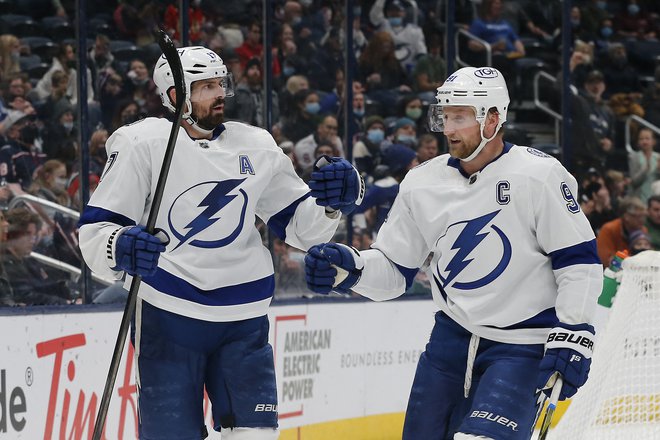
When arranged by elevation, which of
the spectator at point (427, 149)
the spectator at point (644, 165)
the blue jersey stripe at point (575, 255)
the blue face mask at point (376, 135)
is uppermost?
the blue jersey stripe at point (575, 255)

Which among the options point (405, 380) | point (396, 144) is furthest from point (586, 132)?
point (405, 380)

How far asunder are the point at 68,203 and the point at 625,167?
161 inches

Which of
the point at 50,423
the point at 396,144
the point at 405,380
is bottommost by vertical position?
Result: the point at 405,380

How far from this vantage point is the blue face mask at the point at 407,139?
6996 millimetres

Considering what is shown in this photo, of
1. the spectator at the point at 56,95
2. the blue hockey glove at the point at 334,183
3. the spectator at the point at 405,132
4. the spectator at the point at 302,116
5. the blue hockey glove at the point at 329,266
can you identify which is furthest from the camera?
the spectator at the point at 405,132

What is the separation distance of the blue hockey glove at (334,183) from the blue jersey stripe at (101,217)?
0.54 m

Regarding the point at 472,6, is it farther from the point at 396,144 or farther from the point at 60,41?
the point at 60,41

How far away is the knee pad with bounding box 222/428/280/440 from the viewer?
3826 millimetres

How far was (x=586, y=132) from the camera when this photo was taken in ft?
26.3

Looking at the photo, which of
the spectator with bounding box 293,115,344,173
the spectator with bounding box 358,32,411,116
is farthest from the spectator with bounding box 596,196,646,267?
the spectator with bounding box 293,115,344,173

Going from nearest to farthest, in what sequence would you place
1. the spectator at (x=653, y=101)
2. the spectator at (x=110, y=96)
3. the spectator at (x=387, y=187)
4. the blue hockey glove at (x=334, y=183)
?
the blue hockey glove at (x=334, y=183) < the spectator at (x=110, y=96) < the spectator at (x=387, y=187) < the spectator at (x=653, y=101)

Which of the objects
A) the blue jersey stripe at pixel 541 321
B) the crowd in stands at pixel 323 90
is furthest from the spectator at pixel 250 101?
the blue jersey stripe at pixel 541 321

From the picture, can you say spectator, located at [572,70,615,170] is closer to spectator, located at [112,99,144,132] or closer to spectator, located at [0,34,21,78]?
spectator, located at [112,99,144,132]

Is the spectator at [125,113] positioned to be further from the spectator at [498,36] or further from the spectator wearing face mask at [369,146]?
the spectator at [498,36]
